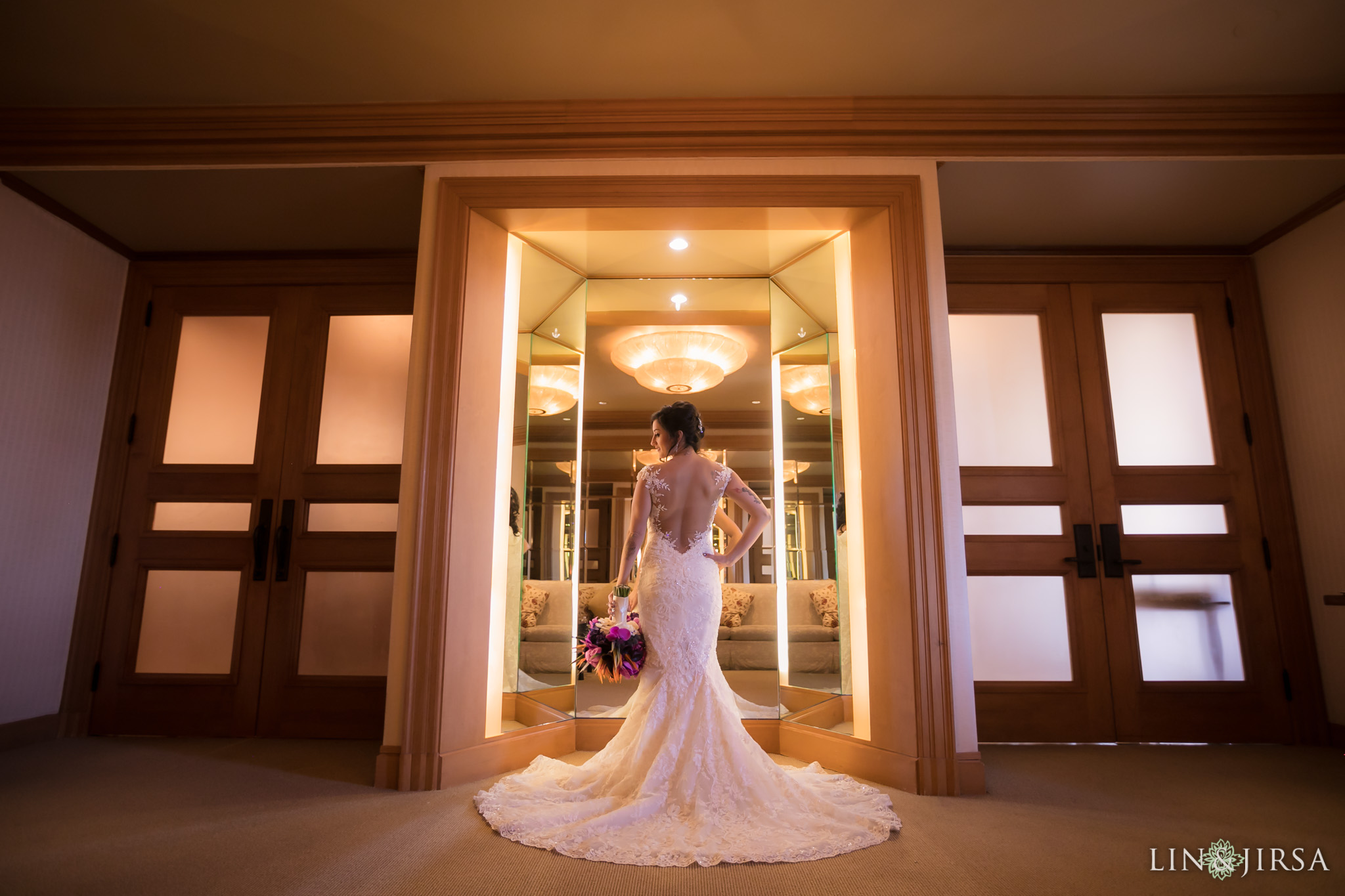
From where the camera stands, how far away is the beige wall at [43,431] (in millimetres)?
3523

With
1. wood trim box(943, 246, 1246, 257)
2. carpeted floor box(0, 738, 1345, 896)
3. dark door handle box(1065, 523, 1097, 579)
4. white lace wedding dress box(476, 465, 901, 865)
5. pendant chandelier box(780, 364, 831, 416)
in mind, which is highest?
wood trim box(943, 246, 1246, 257)

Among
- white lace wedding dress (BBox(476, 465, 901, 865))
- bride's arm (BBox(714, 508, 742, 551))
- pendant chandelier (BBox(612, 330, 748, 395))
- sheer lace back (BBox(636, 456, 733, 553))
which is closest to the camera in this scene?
white lace wedding dress (BBox(476, 465, 901, 865))

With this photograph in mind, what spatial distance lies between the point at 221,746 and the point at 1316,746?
5938 millimetres

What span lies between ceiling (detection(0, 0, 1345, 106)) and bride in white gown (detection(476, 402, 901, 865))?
1.60 metres

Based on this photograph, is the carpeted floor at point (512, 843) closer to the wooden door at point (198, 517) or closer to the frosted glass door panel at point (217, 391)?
the wooden door at point (198, 517)

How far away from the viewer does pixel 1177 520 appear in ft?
13.1

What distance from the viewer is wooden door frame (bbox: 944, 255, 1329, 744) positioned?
374cm

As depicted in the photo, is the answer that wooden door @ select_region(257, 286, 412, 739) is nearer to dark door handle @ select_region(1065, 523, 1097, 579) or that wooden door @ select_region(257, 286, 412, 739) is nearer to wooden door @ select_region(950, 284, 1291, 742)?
wooden door @ select_region(950, 284, 1291, 742)

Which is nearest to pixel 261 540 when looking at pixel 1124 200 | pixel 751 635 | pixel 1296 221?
pixel 751 635

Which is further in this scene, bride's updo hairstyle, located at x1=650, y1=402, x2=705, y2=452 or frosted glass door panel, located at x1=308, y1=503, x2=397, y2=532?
frosted glass door panel, located at x1=308, y1=503, x2=397, y2=532

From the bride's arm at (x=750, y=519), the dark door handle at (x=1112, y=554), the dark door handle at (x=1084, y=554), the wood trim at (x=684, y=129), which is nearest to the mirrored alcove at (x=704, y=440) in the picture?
the bride's arm at (x=750, y=519)

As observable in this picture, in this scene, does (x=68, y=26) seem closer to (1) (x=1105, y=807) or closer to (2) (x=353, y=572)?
(2) (x=353, y=572)

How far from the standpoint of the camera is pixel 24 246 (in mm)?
3637

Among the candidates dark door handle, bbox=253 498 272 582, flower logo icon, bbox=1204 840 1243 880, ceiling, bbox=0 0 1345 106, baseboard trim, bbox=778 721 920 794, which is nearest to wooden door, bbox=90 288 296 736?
dark door handle, bbox=253 498 272 582
